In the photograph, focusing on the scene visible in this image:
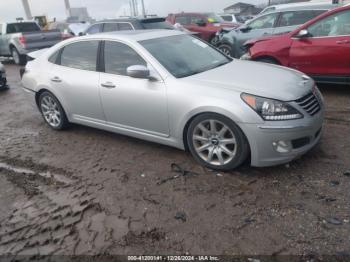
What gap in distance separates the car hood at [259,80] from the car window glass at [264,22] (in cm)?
532

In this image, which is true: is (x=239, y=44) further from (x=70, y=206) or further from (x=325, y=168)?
(x=70, y=206)

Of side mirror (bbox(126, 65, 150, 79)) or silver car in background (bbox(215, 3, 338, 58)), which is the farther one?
silver car in background (bbox(215, 3, 338, 58))

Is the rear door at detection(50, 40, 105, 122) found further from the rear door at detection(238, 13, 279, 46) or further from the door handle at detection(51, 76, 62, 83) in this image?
the rear door at detection(238, 13, 279, 46)

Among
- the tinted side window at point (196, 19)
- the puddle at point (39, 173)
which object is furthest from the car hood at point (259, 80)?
the tinted side window at point (196, 19)

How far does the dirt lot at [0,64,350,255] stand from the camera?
111 inches

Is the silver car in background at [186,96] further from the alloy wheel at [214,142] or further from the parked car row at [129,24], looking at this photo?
the parked car row at [129,24]

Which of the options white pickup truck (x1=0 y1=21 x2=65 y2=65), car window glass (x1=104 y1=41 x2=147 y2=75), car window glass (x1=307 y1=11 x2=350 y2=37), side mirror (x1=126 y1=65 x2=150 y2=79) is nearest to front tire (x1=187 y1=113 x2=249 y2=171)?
side mirror (x1=126 y1=65 x2=150 y2=79)

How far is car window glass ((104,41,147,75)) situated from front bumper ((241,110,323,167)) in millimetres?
1737

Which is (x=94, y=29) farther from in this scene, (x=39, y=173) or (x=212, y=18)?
(x=39, y=173)

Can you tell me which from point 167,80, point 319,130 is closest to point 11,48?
point 167,80

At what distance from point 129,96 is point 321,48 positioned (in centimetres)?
399

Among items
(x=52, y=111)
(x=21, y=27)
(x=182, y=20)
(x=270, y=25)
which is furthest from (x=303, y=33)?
(x=21, y=27)

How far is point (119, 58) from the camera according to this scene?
14.8ft

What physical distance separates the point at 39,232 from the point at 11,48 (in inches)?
507
